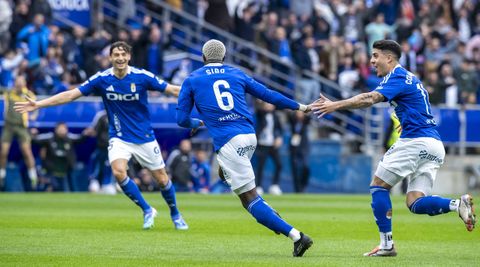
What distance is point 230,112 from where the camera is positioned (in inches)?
516

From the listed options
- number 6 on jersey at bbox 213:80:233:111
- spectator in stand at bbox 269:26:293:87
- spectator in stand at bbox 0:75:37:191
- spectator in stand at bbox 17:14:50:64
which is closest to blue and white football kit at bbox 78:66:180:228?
number 6 on jersey at bbox 213:80:233:111

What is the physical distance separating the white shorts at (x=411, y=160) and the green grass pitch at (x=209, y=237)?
88cm

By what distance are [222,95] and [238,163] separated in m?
0.79

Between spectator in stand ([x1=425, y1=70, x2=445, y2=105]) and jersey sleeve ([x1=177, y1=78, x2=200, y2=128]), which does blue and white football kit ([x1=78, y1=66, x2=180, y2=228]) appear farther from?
spectator in stand ([x1=425, y1=70, x2=445, y2=105])

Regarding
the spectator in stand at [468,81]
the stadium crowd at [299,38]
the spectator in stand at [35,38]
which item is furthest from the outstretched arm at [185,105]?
the spectator in stand at [468,81]

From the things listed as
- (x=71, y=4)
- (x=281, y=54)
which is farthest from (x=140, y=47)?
(x=281, y=54)

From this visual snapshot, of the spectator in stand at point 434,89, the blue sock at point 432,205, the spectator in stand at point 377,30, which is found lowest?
the blue sock at point 432,205

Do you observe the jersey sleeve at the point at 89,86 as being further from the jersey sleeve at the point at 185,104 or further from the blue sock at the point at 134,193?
the jersey sleeve at the point at 185,104

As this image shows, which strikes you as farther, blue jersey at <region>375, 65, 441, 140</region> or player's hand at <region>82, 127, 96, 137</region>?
→ player's hand at <region>82, 127, 96, 137</region>

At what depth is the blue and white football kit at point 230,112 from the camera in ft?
42.4

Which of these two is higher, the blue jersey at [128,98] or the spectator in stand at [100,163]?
the blue jersey at [128,98]

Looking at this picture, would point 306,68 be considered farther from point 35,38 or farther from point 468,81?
point 35,38

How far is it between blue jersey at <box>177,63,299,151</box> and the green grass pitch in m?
1.38

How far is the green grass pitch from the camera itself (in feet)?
40.4
